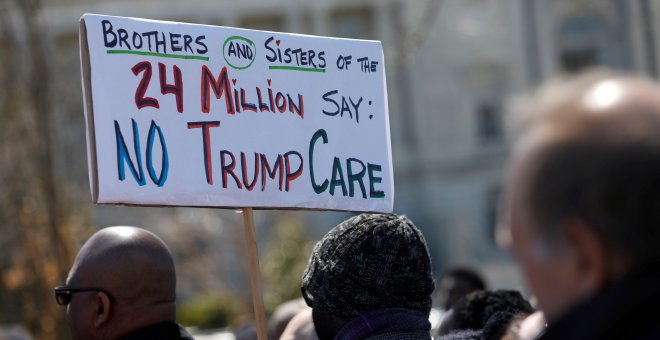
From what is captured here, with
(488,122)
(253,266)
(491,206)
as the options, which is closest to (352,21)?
(488,122)

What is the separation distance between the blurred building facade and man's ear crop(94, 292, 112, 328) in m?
40.9

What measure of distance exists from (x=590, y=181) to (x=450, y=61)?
47.9 metres

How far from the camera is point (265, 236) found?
4112cm

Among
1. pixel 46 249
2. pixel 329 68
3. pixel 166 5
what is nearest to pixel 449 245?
pixel 166 5

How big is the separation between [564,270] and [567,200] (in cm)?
11

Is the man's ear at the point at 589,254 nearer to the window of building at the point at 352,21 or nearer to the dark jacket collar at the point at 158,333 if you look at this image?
the dark jacket collar at the point at 158,333

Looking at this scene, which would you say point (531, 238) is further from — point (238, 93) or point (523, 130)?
point (238, 93)

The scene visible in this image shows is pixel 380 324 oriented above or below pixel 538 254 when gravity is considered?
below

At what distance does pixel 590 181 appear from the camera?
1676mm

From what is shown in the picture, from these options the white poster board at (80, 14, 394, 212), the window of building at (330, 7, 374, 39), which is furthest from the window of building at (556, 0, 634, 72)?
the white poster board at (80, 14, 394, 212)

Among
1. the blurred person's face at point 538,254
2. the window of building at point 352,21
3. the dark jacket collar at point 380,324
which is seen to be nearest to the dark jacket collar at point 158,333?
the dark jacket collar at point 380,324

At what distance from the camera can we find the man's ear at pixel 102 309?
130 inches

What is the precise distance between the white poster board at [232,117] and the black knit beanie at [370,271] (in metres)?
0.58

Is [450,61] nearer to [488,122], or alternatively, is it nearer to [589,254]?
[488,122]
